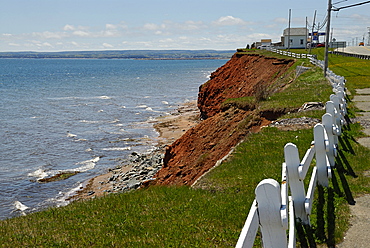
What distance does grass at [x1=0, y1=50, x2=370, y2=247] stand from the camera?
6.32 metres

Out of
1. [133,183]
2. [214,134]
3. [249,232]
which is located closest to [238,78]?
[214,134]

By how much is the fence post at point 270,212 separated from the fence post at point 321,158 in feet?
12.9

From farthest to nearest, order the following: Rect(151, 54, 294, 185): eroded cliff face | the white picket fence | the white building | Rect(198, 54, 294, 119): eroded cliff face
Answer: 1. the white building
2. Rect(198, 54, 294, 119): eroded cliff face
3. Rect(151, 54, 294, 185): eroded cliff face
4. the white picket fence

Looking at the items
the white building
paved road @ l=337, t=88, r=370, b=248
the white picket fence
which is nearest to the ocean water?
the white picket fence

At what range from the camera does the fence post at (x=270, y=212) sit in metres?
3.66

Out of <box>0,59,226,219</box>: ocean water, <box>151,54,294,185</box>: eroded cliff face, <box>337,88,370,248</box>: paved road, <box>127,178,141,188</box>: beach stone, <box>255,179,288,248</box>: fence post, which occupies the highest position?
<box>255,179,288,248</box>: fence post

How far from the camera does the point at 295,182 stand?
5.86 m

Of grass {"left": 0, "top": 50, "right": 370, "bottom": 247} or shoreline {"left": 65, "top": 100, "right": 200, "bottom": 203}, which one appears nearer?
grass {"left": 0, "top": 50, "right": 370, "bottom": 247}

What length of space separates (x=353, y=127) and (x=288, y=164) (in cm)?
902

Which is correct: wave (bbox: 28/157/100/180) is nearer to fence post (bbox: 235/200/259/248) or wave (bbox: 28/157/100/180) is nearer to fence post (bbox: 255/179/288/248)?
fence post (bbox: 255/179/288/248)

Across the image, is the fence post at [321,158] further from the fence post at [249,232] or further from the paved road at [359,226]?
the fence post at [249,232]

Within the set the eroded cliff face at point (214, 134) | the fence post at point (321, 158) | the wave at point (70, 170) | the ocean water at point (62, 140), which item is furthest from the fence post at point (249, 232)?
the wave at point (70, 170)

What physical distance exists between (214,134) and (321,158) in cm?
1434

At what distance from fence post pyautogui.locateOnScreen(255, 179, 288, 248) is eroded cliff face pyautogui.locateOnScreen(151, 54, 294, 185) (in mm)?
10621
